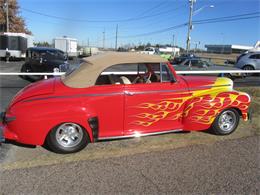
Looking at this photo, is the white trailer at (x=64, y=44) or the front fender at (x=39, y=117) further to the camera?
the white trailer at (x=64, y=44)

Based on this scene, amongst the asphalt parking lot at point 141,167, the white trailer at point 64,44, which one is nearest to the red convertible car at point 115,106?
the asphalt parking lot at point 141,167

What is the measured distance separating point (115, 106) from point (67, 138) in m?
0.93

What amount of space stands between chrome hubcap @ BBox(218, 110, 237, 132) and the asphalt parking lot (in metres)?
0.24

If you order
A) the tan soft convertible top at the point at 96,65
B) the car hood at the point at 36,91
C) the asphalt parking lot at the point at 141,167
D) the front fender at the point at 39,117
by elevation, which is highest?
the tan soft convertible top at the point at 96,65

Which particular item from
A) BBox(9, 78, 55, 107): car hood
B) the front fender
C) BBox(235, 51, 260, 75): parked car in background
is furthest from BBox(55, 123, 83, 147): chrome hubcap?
BBox(235, 51, 260, 75): parked car in background

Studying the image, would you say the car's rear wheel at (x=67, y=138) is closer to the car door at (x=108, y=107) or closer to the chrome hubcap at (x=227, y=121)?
the car door at (x=108, y=107)

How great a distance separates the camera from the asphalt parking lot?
3539 mm

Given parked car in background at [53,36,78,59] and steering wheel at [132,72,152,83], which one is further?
parked car in background at [53,36,78,59]

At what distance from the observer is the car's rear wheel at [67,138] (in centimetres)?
450

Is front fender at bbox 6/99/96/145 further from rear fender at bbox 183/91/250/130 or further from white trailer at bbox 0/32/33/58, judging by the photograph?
white trailer at bbox 0/32/33/58

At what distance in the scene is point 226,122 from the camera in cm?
555

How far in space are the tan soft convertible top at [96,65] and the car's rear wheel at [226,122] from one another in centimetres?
155

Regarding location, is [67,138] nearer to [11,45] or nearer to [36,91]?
[36,91]

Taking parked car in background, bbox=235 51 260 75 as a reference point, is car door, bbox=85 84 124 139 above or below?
below
